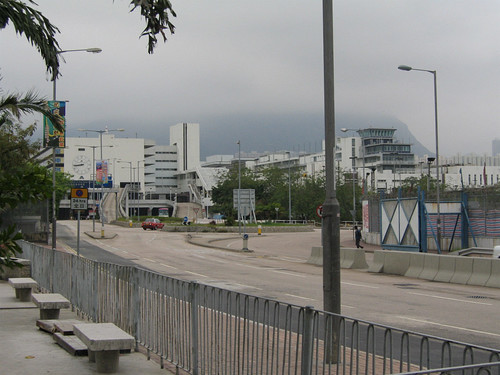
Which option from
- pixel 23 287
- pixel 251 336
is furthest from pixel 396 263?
pixel 251 336

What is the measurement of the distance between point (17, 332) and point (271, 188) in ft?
390

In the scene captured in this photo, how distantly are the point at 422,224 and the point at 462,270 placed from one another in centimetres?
1238

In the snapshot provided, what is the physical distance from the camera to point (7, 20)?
8.01 meters

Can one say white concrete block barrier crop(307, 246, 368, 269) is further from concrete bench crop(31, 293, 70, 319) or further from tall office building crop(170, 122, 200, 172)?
tall office building crop(170, 122, 200, 172)

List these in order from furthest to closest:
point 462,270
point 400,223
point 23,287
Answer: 1. point 400,223
2. point 462,270
3. point 23,287

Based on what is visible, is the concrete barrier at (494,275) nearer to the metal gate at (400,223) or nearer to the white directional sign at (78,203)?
the metal gate at (400,223)

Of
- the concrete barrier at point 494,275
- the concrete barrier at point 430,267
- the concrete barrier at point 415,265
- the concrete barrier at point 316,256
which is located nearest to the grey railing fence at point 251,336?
the concrete barrier at point 494,275

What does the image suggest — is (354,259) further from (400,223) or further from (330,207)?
(330,207)

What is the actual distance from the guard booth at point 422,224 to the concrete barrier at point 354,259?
5658 mm

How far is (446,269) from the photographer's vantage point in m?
24.3

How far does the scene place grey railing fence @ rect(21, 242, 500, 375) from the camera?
5527mm

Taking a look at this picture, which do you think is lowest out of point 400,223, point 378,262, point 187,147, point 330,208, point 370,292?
point 370,292

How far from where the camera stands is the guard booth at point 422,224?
116ft

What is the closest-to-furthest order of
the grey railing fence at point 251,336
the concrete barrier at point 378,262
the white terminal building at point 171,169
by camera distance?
the grey railing fence at point 251,336 < the concrete barrier at point 378,262 < the white terminal building at point 171,169
